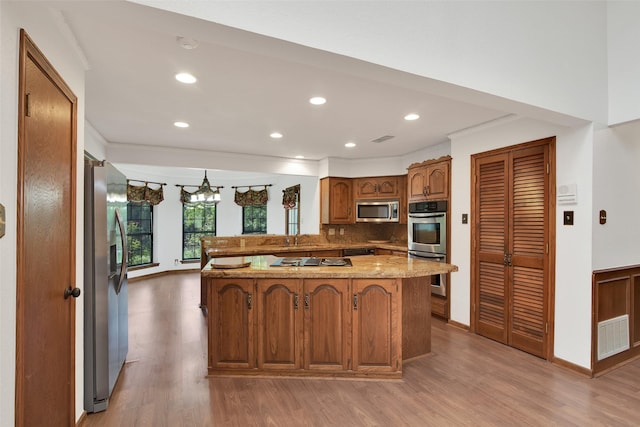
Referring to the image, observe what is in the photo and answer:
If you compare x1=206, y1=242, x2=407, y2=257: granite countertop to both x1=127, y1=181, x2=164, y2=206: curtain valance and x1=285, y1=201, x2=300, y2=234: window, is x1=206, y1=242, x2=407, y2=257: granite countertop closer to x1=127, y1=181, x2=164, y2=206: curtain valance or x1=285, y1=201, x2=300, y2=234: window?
x1=285, y1=201, x2=300, y2=234: window

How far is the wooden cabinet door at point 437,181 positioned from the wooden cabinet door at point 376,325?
6.76 feet

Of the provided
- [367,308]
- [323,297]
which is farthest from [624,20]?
[323,297]

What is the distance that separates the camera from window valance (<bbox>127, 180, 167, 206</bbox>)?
6883 millimetres

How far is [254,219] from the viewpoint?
859cm

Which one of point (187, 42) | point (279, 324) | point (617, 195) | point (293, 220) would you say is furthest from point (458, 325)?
point (293, 220)

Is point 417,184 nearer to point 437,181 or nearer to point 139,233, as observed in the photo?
Answer: point 437,181

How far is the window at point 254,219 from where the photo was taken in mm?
8555

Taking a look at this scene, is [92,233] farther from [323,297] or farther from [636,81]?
[636,81]

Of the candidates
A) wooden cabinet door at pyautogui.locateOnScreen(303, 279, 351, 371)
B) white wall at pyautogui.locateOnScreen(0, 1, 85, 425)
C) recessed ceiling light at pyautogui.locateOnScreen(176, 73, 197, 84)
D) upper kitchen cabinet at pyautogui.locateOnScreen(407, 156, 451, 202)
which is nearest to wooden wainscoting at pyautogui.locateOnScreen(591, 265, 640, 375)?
upper kitchen cabinet at pyautogui.locateOnScreen(407, 156, 451, 202)

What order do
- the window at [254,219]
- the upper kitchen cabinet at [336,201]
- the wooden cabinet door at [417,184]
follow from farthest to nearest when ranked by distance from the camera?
the window at [254,219] → the upper kitchen cabinet at [336,201] → the wooden cabinet door at [417,184]

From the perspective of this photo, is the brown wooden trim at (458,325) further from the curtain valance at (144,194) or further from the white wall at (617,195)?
the curtain valance at (144,194)

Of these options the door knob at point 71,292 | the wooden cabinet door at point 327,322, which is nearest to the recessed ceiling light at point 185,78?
the door knob at point 71,292

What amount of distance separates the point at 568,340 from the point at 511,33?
261 centimetres

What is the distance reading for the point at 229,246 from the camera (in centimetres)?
546
